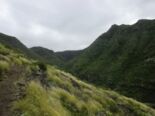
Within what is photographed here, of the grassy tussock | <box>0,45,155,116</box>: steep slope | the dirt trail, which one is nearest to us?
the dirt trail

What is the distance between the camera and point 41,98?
21.3 metres

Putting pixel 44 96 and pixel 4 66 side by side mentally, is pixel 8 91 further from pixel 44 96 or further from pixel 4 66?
pixel 4 66

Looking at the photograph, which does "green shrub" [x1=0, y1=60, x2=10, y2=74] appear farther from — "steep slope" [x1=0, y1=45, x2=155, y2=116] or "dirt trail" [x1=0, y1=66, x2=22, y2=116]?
"dirt trail" [x1=0, y1=66, x2=22, y2=116]

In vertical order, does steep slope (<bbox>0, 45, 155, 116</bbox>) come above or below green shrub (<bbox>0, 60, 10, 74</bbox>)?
below

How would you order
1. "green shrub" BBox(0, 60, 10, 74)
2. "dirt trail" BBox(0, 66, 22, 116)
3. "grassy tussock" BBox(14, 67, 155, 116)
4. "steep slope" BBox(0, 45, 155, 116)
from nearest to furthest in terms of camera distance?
"dirt trail" BBox(0, 66, 22, 116) → "steep slope" BBox(0, 45, 155, 116) → "grassy tussock" BBox(14, 67, 155, 116) → "green shrub" BBox(0, 60, 10, 74)

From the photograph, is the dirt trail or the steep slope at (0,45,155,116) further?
the steep slope at (0,45,155,116)

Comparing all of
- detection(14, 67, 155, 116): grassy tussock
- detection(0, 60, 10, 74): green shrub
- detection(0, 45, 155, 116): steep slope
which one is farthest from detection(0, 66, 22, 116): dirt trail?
detection(14, 67, 155, 116): grassy tussock

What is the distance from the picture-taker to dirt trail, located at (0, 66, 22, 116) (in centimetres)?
1883

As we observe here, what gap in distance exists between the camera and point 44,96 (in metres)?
22.2

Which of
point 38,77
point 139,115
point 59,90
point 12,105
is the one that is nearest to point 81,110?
point 59,90

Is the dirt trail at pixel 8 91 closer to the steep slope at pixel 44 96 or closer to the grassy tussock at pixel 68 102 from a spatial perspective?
the steep slope at pixel 44 96

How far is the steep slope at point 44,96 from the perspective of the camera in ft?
64.7

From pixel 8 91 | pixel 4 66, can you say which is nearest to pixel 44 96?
pixel 8 91

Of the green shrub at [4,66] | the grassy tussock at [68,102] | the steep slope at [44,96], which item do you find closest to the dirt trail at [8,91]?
the steep slope at [44,96]
